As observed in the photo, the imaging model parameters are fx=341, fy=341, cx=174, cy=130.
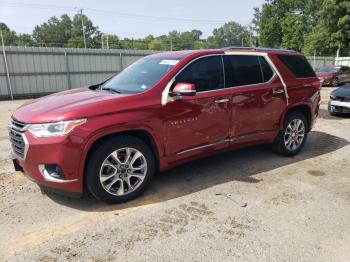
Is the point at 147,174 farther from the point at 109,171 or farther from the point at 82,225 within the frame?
the point at 82,225

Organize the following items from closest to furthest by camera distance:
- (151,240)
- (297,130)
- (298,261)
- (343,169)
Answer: (298,261)
(151,240)
(343,169)
(297,130)

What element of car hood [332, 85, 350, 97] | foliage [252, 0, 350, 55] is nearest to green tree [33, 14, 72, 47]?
foliage [252, 0, 350, 55]

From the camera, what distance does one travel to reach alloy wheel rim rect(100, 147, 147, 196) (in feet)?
12.7

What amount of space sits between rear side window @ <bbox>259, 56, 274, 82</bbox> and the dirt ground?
143 cm

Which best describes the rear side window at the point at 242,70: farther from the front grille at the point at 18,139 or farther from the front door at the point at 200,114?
the front grille at the point at 18,139

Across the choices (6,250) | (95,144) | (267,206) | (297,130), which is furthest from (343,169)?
(6,250)

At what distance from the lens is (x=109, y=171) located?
393 cm

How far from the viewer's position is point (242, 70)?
5.07 metres

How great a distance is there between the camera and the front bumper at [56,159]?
3.55 metres

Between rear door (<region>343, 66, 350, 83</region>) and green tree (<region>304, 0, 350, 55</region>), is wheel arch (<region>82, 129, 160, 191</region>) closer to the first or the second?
rear door (<region>343, 66, 350, 83</region>)

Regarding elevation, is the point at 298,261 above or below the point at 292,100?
below

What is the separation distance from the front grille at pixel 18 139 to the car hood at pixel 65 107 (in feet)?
0.25

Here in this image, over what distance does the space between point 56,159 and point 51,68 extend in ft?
52.4

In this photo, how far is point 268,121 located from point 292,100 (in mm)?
649
